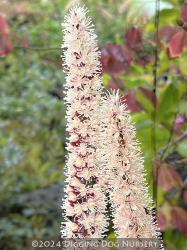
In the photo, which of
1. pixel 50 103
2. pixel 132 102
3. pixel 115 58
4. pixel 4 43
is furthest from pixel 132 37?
pixel 50 103

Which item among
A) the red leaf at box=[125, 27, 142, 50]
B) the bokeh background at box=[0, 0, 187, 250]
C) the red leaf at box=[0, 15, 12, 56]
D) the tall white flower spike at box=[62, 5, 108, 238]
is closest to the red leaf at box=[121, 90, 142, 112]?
the bokeh background at box=[0, 0, 187, 250]

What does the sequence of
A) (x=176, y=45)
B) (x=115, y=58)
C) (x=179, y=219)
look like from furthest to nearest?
(x=115, y=58)
(x=179, y=219)
(x=176, y=45)

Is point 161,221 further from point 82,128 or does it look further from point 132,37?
point 82,128

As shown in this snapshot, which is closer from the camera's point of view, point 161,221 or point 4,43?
point 161,221

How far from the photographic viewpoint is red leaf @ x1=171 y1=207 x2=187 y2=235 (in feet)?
4.46

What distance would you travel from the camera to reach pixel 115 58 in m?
1.49

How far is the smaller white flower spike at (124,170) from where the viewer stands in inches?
24.1

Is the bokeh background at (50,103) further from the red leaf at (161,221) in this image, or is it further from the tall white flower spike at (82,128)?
the tall white flower spike at (82,128)

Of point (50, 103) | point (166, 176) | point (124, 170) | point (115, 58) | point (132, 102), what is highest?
point (50, 103)

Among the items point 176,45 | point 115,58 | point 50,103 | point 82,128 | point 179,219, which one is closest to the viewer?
point 82,128

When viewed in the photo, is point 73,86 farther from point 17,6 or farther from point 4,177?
point 17,6

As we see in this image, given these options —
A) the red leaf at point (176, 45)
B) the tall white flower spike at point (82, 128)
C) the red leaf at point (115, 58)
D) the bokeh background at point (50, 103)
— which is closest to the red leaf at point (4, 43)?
the bokeh background at point (50, 103)

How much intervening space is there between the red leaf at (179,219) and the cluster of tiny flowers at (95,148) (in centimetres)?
73

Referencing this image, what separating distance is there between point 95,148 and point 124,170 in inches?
1.7
